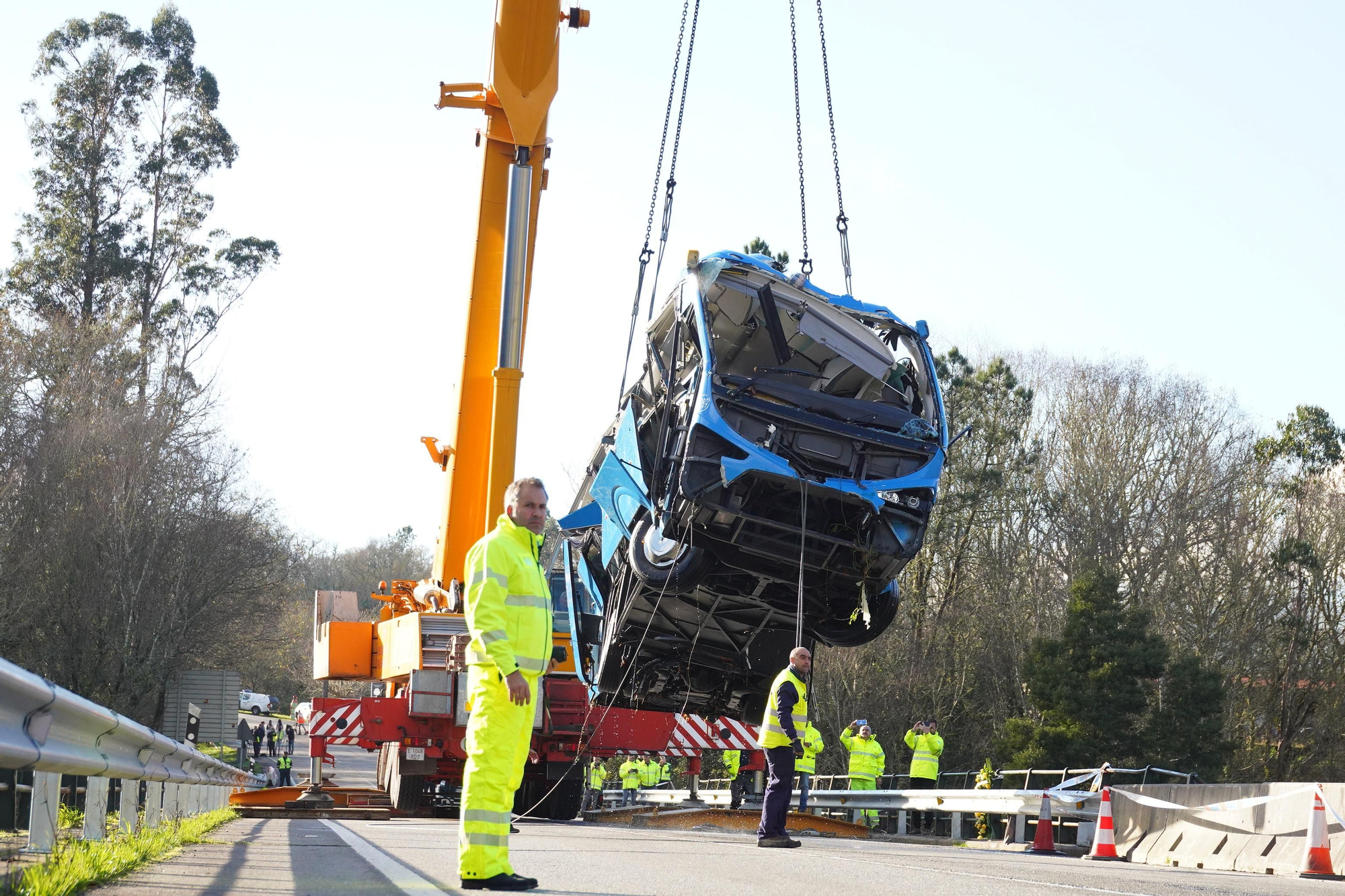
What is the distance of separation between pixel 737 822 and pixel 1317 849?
619cm

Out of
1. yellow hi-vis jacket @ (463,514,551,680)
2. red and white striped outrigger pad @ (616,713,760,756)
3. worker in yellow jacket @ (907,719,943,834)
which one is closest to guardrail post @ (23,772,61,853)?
yellow hi-vis jacket @ (463,514,551,680)

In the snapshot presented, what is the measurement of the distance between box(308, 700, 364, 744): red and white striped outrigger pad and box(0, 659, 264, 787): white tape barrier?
21.5 feet

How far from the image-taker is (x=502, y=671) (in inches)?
220

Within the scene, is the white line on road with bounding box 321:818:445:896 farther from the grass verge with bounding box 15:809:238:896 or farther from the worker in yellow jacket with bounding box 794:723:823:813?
the worker in yellow jacket with bounding box 794:723:823:813

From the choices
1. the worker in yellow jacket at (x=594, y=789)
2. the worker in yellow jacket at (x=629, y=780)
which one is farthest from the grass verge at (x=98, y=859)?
the worker in yellow jacket at (x=629, y=780)

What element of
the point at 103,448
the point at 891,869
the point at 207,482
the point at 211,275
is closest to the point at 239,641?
the point at 207,482

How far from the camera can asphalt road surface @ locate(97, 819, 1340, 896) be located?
18.4 feet

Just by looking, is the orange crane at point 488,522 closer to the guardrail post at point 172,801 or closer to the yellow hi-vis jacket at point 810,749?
the yellow hi-vis jacket at point 810,749

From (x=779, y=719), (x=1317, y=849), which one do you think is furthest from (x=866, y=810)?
(x=1317, y=849)

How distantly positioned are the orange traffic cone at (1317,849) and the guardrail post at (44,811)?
7.41 meters

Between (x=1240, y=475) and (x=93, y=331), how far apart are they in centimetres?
2798

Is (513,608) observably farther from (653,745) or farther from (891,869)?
(653,745)

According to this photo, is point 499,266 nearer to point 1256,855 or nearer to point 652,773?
point 1256,855

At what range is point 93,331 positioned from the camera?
34938 millimetres
